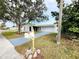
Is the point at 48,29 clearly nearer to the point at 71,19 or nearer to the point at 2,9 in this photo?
the point at 2,9

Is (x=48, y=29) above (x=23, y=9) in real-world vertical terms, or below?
below

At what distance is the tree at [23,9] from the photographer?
3209 cm

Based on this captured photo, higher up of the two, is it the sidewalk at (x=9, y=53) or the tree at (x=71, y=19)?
the tree at (x=71, y=19)

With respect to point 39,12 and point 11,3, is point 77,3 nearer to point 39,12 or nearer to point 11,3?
point 39,12

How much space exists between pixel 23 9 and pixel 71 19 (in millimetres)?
13267

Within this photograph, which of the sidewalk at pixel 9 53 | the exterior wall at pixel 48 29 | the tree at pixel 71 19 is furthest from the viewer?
the exterior wall at pixel 48 29

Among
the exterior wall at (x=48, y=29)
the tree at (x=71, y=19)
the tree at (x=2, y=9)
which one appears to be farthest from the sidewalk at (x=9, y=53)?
the exterior wall at (x=48, y=29)

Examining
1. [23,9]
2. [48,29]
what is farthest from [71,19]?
[48,29]

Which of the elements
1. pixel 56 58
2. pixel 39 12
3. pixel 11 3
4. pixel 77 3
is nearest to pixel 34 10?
pixel 39 12

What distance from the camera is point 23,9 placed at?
105 feet

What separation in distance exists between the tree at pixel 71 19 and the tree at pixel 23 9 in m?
11.2

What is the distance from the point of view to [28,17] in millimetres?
33094

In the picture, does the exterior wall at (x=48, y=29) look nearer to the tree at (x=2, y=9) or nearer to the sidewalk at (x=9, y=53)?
the tree at (x=2, y=9)

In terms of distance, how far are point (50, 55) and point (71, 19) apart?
8.36 m
